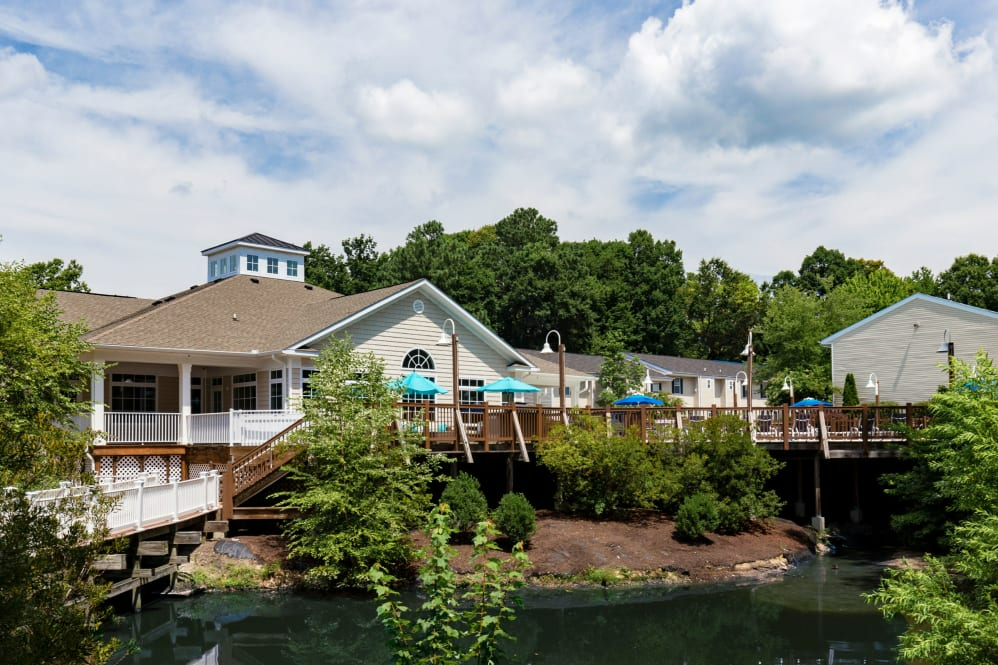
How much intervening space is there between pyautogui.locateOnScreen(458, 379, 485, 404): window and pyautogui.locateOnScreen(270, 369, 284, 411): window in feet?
19.3

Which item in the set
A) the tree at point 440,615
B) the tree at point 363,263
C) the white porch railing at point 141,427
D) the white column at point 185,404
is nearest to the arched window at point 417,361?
the white column at point 185,404

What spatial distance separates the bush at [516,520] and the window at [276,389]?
27.7 ft

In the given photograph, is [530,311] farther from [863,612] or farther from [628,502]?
[863,612]

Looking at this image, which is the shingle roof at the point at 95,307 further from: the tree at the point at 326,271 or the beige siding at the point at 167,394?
the tree at the point at 326,271

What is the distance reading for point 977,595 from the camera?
10.9m

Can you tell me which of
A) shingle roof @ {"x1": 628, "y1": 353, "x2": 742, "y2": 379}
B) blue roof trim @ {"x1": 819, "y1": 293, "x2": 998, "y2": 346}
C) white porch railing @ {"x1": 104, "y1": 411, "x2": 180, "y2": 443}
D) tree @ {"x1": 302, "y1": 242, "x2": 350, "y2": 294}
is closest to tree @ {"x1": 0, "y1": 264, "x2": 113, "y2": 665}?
white porch railing @ {"x1": 104, "y1": 411, "x2": 180, "y2": 443}

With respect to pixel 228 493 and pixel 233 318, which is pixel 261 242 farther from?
pixel 228 493

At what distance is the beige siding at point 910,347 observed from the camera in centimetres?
3488

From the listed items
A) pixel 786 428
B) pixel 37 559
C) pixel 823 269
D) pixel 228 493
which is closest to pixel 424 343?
pixel 228 493

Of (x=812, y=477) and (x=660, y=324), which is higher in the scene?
(x=660, y=324)

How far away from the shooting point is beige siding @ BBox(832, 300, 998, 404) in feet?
114

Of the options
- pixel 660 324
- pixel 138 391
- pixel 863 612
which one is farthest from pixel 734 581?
pixel 660 324

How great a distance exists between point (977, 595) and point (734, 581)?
10.3 meters

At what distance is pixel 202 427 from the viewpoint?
25.1 metres
